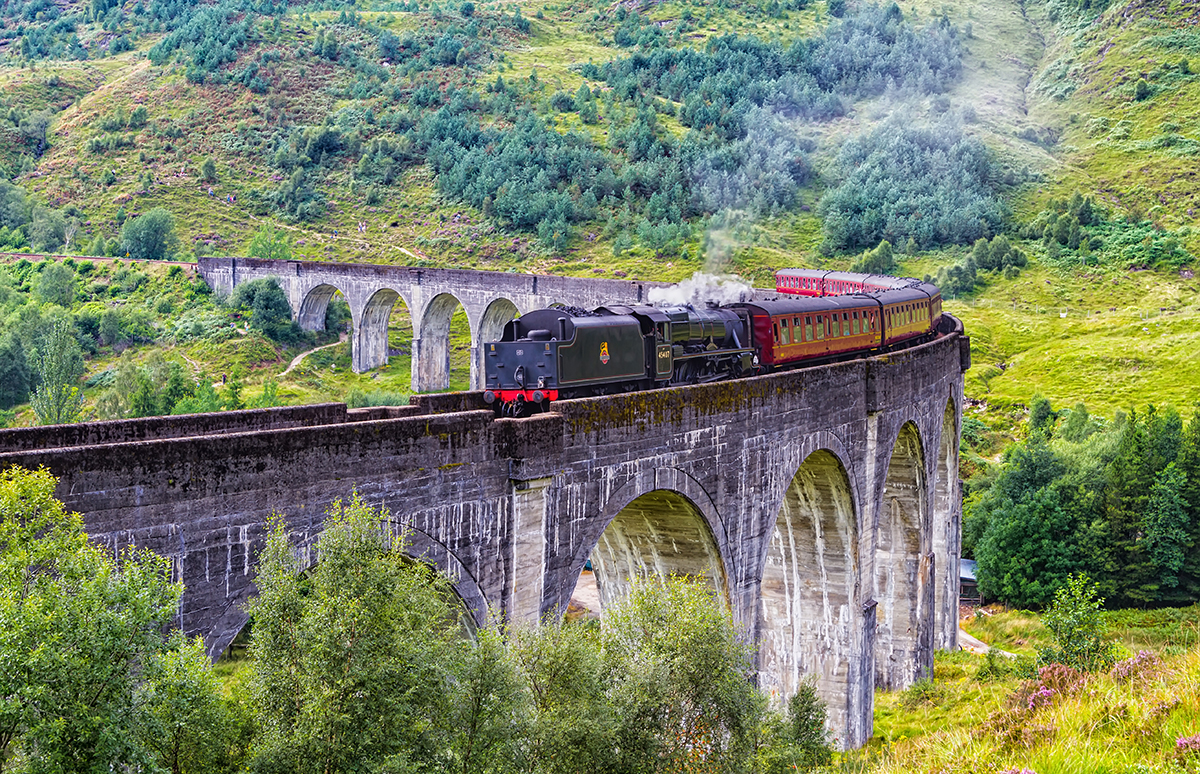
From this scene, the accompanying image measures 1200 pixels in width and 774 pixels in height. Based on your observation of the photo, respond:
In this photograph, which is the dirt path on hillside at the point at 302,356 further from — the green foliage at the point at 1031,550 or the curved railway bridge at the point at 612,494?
the curved railway bridge at the point at 612,494

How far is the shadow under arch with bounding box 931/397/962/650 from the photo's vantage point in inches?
1535

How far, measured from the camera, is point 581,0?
17462 cm

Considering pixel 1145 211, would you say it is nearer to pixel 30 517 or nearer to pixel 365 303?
pixel 365 303

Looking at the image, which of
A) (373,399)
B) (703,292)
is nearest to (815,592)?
(703,292)

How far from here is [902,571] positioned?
34.4 m

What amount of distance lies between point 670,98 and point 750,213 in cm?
3423

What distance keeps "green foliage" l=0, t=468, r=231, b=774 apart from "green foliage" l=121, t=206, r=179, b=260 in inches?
3551

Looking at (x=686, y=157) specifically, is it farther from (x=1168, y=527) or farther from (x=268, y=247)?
(x=1168, y=527)

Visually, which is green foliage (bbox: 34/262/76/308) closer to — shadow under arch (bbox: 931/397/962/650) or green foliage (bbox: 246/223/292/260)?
green foliage (bbox: 246/223/292/260)

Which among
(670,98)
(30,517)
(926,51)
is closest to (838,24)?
(926,51)

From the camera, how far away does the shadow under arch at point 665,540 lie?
20.1 metres

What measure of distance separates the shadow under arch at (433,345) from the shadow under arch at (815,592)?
46.4m

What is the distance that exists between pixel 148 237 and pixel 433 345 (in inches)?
1443

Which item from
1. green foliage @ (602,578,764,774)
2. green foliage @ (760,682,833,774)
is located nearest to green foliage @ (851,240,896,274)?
green foliage @ (760,682,833,774)
